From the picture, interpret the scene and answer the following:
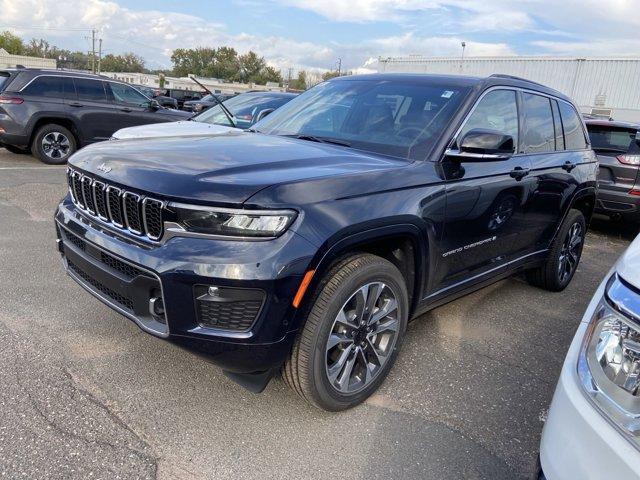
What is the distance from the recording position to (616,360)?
5.04 ft

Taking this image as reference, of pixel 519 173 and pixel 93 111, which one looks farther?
pixel 93 111

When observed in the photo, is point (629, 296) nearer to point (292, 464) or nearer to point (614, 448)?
point (614, 448)

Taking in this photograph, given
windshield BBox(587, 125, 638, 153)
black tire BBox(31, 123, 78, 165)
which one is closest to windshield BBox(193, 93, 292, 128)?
black tire BBox(31, 123, 78, 165)

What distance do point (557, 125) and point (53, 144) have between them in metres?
9.03

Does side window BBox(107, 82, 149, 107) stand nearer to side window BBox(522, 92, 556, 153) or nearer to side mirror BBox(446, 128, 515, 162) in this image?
side window BBox(522, 92, 556, 153)

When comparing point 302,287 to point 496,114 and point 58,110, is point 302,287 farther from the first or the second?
point 58,110

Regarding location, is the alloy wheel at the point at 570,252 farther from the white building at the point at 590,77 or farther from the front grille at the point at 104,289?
the white building at the point at 590,77

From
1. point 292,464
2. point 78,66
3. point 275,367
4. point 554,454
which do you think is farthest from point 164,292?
point 78,66

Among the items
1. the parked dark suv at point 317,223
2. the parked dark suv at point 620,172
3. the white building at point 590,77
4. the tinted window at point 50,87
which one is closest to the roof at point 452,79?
the parked dark suv at point 317,223

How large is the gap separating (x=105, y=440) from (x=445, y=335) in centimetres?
241

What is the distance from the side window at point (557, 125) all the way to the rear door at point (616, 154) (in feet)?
11.2

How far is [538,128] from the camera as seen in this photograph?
4309 millimetres

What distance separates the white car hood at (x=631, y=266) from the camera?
1574 millimetres

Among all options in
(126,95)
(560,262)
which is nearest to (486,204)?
(560,262)
